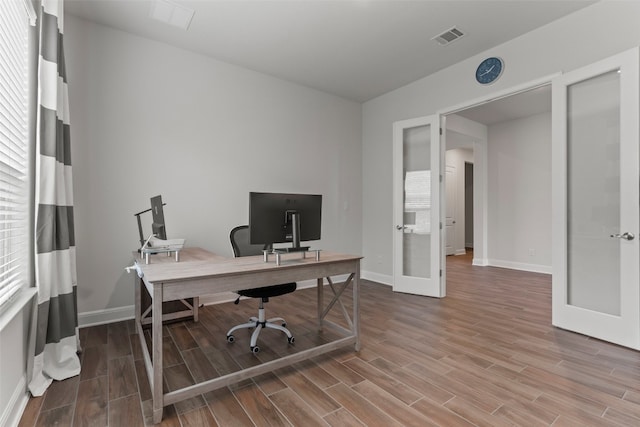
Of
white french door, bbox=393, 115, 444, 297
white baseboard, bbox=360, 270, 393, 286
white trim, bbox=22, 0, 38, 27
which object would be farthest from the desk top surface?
white baseboard, bbox=360, 270, 393, 286

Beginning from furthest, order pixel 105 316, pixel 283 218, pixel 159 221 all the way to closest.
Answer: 1. pixel 105 316
2. pixel 159 221
3. pixel 283 218

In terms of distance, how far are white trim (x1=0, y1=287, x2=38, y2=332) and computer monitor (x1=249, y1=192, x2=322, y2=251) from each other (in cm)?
128

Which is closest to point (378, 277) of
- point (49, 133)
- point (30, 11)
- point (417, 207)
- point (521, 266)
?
point (417, 207)

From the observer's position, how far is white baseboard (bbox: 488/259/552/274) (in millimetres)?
5574

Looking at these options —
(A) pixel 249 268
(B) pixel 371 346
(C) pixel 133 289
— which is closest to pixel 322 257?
(A) pixel 249 268

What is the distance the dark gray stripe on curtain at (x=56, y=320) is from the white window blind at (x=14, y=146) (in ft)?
0.74

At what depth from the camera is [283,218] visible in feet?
7.34

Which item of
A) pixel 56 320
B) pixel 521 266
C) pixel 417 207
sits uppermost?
pixel 417 207

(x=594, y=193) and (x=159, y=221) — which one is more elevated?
(x=594, y=193)

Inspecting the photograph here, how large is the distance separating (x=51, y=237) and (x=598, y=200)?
4396 mm

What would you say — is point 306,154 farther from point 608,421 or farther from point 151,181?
point 608,421

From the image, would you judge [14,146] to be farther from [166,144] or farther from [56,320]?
[166,144]

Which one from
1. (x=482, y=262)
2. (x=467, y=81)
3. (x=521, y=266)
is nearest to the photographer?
(x=467, y=81)

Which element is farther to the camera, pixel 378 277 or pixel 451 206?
pixel 451 206
